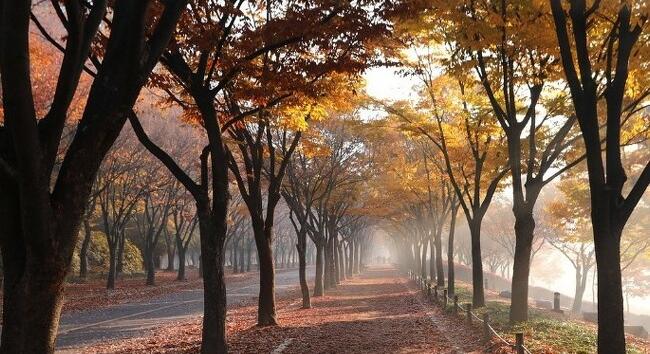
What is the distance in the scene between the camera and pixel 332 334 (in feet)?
47.0

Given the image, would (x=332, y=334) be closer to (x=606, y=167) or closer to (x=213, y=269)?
(x=213, y=269)

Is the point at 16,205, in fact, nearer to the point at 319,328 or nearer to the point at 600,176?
the point at 600,176

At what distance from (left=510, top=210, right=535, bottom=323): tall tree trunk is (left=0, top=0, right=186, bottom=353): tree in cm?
1125

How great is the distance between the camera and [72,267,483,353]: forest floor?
12.0 metres

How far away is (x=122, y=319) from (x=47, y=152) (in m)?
15.7

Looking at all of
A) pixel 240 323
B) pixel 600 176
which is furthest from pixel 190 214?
pixel 600 176

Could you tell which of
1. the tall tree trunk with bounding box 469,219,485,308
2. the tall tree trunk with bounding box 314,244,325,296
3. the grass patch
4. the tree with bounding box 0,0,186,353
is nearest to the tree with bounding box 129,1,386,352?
the tree with bounding box 0,0,186,353

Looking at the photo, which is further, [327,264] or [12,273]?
[327,264]

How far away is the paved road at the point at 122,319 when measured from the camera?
14.5 metres

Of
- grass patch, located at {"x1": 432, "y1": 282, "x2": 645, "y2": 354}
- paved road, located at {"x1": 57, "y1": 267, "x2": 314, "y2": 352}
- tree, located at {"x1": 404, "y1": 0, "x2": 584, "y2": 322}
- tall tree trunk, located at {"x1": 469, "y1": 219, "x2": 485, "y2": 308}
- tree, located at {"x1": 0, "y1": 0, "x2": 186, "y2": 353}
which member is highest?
tree, located at {"x1": 404, "y1": 0, "x2": 584, "y2": 322}

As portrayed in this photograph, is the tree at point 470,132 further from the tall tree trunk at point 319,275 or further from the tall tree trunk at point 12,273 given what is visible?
the tall tree trunk at point 12,273

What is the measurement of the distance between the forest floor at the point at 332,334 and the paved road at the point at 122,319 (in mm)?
932

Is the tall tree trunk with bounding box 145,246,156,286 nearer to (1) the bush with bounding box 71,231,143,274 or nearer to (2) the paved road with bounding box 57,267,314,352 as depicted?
(2) the paved road with bounding box 57,267,314,352

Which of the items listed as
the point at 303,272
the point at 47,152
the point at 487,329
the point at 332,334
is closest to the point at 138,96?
the point at 47,152
